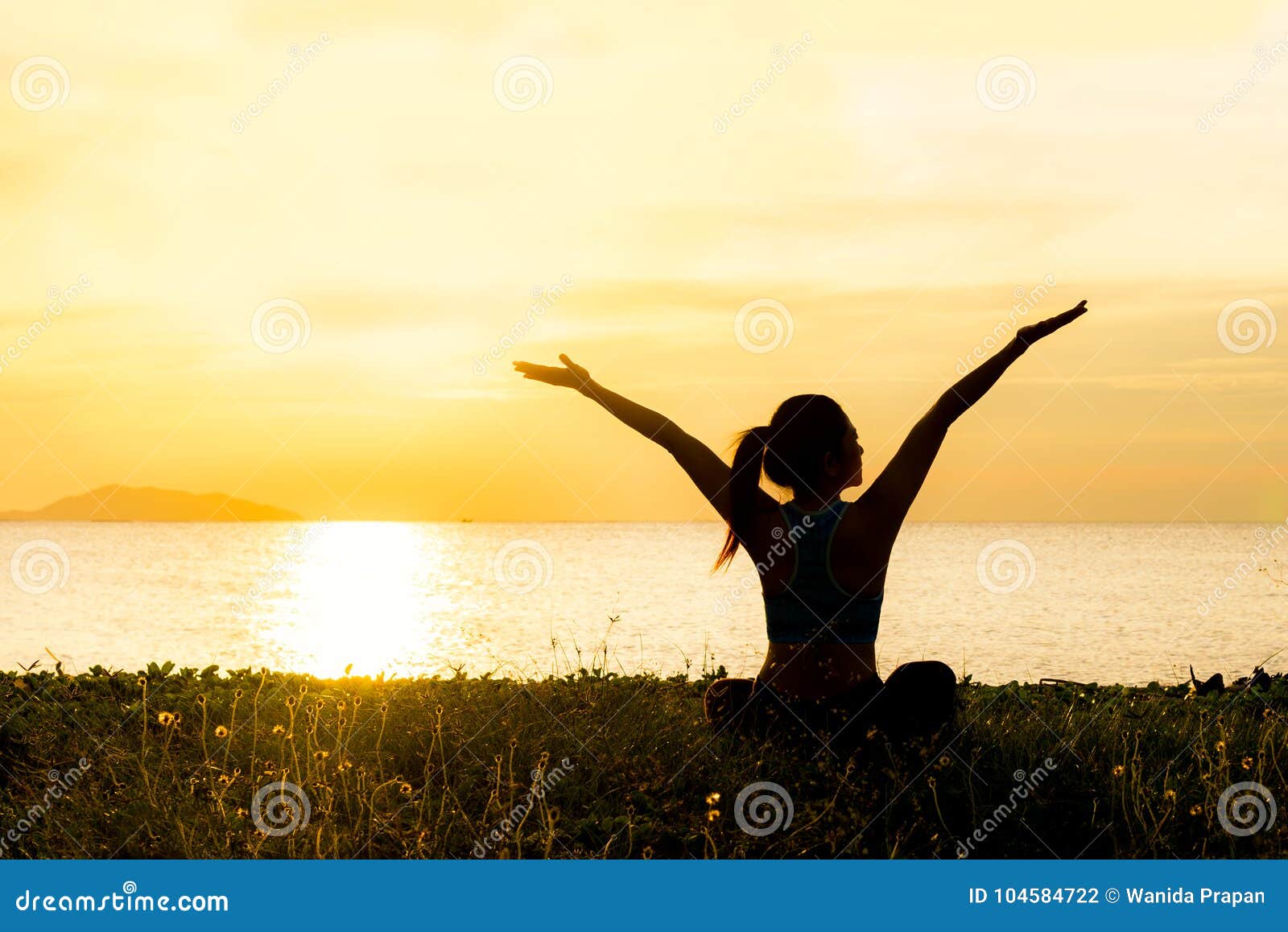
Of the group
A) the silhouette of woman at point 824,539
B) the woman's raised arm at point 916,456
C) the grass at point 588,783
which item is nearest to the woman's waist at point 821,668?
the silhouette of woman at point 824,539

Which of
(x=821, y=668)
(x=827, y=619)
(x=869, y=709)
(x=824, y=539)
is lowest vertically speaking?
(x=869, y=709)

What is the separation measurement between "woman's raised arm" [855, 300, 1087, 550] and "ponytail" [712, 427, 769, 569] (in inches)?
21.7

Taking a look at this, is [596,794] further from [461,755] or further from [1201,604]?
[1201,604]

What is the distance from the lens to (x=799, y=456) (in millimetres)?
5727

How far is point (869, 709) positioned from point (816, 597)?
2.25 ft

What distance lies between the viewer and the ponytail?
5.81 meters

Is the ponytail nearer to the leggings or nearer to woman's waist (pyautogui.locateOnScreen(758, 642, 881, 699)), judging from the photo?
woman's waist (pyautogui.locateOnScreen(758, 642, 881, 699))

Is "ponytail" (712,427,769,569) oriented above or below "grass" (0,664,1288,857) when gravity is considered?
above

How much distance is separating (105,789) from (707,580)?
3021 cm

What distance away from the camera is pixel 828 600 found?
5.80 meters

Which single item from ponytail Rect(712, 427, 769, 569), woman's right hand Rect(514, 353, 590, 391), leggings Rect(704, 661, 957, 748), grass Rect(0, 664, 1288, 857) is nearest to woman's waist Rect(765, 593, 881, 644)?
leggings Rect(704, 661, 957, 748)

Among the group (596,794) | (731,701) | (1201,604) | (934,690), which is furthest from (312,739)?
(1201,604)

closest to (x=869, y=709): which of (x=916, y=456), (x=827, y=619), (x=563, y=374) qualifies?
(x=827, y=619)

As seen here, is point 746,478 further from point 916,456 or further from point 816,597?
point 916,456
